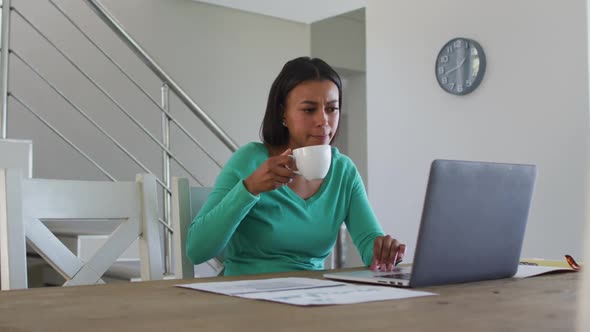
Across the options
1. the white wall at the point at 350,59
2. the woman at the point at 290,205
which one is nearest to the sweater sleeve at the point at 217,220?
the woman at the point at 290,205

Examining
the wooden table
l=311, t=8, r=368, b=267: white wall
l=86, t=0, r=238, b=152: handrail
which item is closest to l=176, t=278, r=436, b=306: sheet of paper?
the wooden table

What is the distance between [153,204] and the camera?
139 cm

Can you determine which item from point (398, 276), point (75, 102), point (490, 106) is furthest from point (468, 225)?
point (75, 102)

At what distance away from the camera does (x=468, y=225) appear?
963mm

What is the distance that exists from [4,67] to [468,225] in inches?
80.1

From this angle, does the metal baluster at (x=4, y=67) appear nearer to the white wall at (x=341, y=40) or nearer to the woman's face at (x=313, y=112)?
the woman's face at (x=313, y=112)

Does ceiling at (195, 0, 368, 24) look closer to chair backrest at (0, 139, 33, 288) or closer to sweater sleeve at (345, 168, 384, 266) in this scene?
chair backrest at (0, 139, 33, 288)

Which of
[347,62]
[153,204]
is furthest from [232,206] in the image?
[347,62]

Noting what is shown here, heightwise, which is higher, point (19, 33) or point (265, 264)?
point (19, 33)

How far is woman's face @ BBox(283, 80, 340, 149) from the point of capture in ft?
5.14

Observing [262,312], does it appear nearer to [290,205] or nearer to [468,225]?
[468,225]

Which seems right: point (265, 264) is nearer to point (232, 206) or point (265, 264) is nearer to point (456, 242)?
point (232, 206)

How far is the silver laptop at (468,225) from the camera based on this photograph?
2.97 ft

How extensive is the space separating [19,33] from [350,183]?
10.2 feet
